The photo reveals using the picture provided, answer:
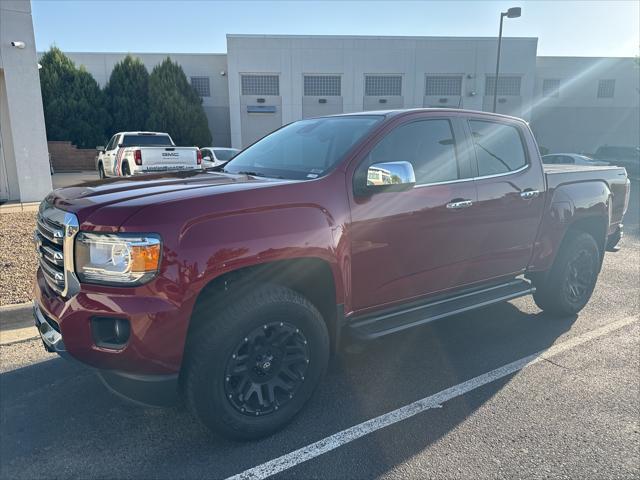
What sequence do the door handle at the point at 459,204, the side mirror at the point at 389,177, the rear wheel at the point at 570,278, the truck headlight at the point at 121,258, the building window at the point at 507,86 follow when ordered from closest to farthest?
the truck headlight at the point at 121,258
the side mirror at the point at 389,177
the door handle at the point at 459,204
the rear wheel at the point at 570,278
the building window at the point at 507,86

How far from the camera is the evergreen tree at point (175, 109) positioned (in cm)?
2789

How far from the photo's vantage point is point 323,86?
31.2 m

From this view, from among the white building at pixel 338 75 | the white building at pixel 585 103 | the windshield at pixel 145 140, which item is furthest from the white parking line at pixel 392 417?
the white building at pixel 585 103

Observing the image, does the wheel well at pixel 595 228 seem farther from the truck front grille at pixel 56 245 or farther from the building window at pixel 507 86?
the building window at pixel 507 86

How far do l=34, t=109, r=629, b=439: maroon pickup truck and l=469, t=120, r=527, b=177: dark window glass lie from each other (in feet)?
0.07

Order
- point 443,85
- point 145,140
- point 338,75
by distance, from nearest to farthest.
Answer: point 145,140
point 338,75
point 443,85

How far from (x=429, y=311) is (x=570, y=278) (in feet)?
7.28

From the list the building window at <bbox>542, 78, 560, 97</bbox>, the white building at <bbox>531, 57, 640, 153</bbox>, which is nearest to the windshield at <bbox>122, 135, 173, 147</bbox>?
the white building at <bbox>531, 57, 640, 153</bbox>

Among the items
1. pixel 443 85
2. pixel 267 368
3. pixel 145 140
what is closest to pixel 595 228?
pixel 267 368

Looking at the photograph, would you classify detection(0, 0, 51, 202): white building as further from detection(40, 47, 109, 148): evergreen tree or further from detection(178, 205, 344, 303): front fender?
detection(40, 47, 109, 148): evergreen tree

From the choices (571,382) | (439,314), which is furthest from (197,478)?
(571,382)

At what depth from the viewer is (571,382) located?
11.8 ft

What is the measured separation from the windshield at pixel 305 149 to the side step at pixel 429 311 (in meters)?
1.13

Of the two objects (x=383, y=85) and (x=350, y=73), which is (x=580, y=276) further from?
(x=383, y=85)
